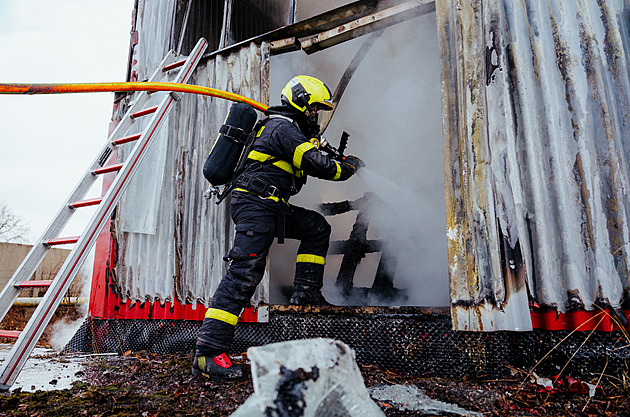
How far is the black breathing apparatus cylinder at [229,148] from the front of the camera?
3.11m

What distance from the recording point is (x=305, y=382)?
44.4 inches

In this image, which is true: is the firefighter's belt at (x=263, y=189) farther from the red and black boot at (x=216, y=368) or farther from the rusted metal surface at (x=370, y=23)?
the rusted metal surface at (x=370, y=23)

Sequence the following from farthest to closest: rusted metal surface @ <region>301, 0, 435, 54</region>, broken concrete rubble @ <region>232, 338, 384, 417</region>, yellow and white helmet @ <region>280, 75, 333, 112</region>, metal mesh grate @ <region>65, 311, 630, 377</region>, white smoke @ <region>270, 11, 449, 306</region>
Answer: white smoke @ <region>270, 11, 449, 306</region> < rusted metal surface @ <region>301, 0, 435, 54</region> < yellow and white helmet @ <region>280, 75, 333, 112</region> < metal mesh grate @ <region>65, 311, 630, 377</region> < broken concrete rubble @ <region>232, 338, 384, 417</region>

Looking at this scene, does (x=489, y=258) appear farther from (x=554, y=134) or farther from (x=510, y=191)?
(x=554, y=134)

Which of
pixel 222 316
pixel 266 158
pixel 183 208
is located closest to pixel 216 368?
pixel 222 316

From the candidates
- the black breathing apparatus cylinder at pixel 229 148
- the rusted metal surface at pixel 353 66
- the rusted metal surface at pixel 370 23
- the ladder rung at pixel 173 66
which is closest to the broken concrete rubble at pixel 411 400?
the black breathing apparatus cylinder at pixel 229 148

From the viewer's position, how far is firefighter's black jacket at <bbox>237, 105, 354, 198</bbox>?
115 inches

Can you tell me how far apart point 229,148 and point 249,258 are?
0.88 m

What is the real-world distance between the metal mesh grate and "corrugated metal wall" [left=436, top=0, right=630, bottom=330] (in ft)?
0.59

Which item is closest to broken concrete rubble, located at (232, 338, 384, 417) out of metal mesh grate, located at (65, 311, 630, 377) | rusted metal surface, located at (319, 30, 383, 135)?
metal mesh grate, located at (65, 311, 630, 377)

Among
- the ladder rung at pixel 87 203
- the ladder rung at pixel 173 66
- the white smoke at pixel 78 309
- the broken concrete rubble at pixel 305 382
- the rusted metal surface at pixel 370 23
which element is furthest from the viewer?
the white smoke at pixel 78 309

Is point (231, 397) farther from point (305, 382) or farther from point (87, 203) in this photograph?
point (87, 203)

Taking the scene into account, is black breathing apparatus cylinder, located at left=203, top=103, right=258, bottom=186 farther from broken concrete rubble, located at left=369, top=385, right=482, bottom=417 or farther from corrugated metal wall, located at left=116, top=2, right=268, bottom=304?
broken concrete rubble, located at left=369, top=385, right=482, bottom=417

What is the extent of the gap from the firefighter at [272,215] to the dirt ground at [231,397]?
26cm
